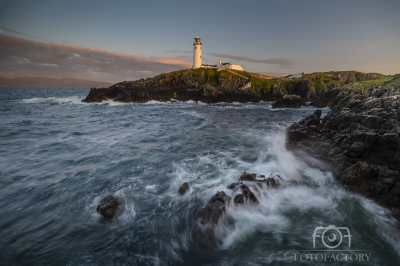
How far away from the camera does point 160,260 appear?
625 centimetres

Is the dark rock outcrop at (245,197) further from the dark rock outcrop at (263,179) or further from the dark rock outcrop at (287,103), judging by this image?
the dark rock outcrop at (287,103)

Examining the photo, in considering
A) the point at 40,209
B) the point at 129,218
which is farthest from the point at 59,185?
the point at 129,218

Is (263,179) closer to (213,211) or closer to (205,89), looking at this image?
(213,211)

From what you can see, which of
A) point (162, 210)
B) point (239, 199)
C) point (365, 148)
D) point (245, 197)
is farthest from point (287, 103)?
point (162, 210)

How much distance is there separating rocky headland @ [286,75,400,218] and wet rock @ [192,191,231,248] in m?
7.19

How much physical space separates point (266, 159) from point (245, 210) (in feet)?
21.5

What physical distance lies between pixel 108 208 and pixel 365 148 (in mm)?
14060

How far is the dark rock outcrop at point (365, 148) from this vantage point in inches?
342

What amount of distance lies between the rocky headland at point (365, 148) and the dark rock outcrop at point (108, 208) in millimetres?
11734

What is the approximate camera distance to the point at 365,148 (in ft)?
34.3

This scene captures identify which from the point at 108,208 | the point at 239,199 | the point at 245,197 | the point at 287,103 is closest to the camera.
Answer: the point at 108,208

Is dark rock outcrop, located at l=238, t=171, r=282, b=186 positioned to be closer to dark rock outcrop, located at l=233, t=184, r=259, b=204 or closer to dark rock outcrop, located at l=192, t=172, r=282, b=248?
dark rock outcrop, located at l=192, t=172, r=282, b=248

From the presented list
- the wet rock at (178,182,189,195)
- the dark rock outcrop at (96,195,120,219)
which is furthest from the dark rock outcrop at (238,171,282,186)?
the dark rock outcrop at (96,195,120,219)

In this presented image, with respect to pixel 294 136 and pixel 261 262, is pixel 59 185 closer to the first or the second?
pixel 261 262
